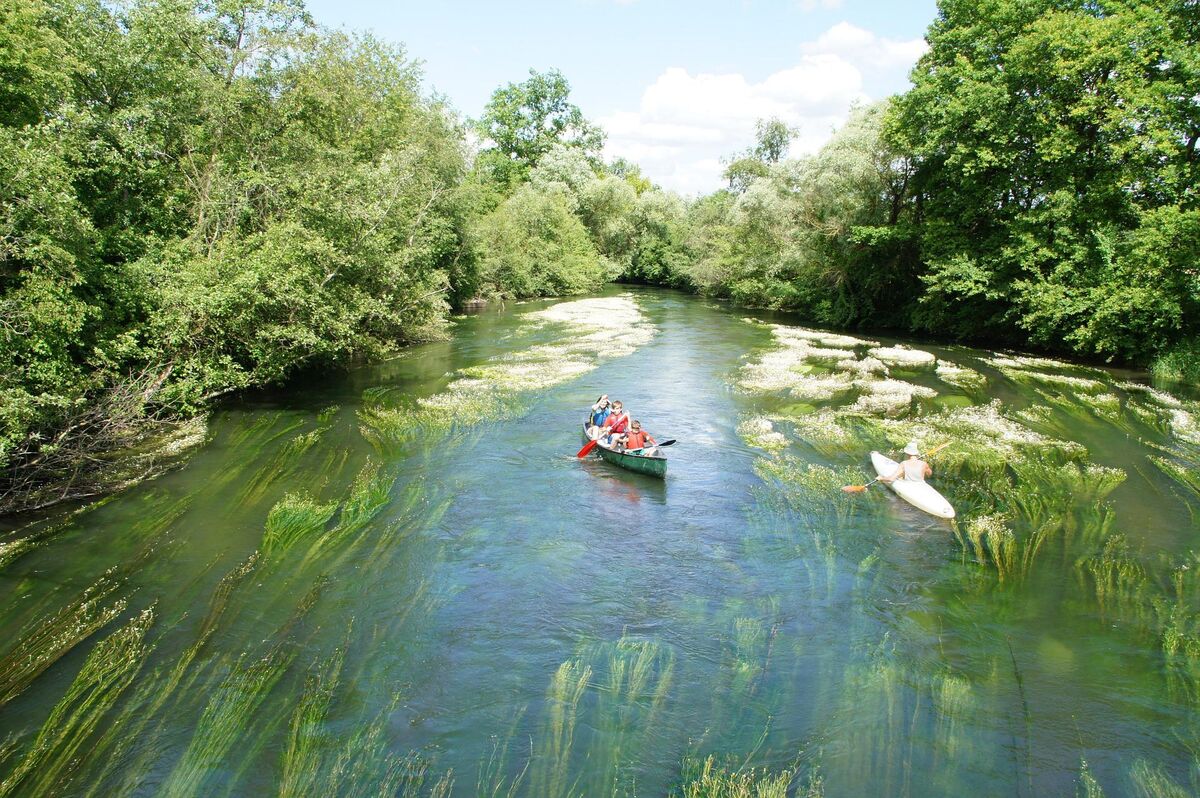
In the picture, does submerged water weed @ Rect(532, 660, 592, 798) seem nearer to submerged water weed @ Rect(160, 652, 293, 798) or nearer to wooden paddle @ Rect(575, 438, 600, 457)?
submerged water weed @ Rect(160, 652, 293, 798)

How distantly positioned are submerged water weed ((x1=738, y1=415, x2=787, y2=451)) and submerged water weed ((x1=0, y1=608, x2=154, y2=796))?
16.5m

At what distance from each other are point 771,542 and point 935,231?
31.8m

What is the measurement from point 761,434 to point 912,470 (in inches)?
231

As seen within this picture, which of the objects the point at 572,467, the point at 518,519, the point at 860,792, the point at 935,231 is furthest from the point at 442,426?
the point at 935,231

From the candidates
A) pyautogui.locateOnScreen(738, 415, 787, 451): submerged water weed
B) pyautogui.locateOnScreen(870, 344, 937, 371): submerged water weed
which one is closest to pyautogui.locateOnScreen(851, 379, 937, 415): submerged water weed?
pyautogui.locateOnScreen(870, 344, 937, 371): submerged water weed

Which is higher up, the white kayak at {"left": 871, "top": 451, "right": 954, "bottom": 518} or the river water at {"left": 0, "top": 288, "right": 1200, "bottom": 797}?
the white kayak at {"left": 871, "top": 451, "right": 954, "bottom": 518}

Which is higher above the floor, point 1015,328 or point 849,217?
point 849,217

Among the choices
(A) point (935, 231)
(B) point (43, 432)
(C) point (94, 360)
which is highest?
(A) point (935, 231)

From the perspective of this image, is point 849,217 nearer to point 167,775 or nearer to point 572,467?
point 572,467

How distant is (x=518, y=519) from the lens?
1688cm

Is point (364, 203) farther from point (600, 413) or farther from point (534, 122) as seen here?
point (534, 122)

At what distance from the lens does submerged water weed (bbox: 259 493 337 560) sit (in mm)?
14953

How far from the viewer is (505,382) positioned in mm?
30344

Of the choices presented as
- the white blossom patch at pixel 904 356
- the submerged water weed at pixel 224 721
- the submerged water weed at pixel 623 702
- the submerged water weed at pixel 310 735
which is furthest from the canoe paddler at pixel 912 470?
the white blossom patch at pixel 904 356
